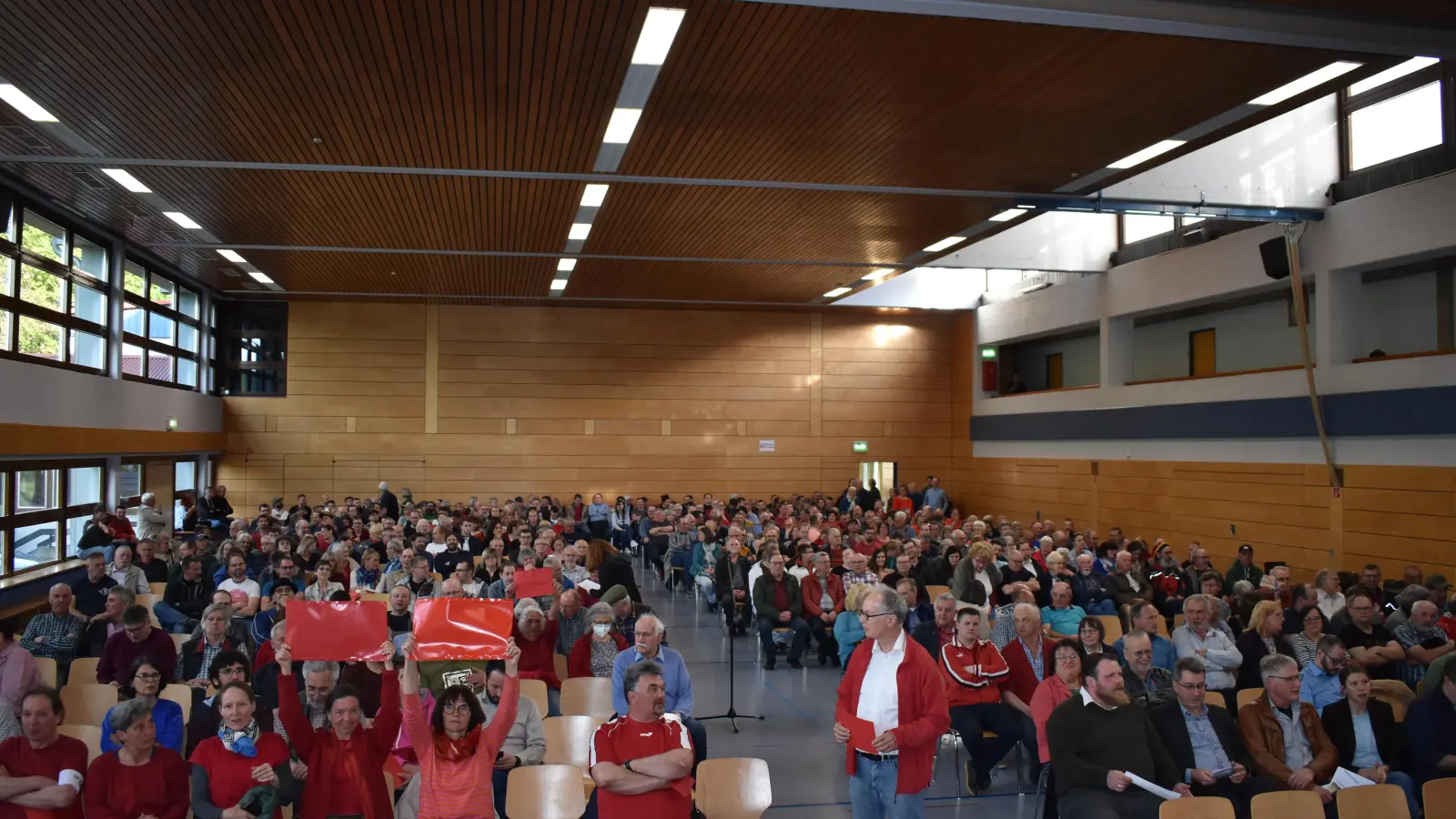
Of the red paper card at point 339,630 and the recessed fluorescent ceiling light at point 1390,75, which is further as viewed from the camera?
the recessed fluorescent ceiling light at point 1390,75

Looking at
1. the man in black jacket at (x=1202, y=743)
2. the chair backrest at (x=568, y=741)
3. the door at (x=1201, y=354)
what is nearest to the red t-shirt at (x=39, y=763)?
the chair backrest at (x=568, y=741)

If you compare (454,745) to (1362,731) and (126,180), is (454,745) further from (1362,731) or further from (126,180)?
(126,180)

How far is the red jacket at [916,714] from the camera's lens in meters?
4.34

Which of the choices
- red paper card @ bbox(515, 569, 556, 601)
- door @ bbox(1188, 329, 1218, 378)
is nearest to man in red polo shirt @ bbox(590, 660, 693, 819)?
red paper card @ bbox(515, 569, 556, 601)

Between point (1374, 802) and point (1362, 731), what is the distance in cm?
138

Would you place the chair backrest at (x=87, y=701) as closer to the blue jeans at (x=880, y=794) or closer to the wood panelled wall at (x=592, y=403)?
the blue jeans at (x=880, y=794)

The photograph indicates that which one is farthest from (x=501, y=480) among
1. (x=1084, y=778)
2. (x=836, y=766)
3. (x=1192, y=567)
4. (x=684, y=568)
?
(x=1084, y=778)

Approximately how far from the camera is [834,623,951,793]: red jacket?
14.2 feet

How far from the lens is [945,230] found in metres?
15.8

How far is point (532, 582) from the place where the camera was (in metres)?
7.13

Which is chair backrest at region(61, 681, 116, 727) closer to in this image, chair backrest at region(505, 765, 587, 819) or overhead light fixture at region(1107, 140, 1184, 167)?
chair backrest at region(505, 765, 587, 819)

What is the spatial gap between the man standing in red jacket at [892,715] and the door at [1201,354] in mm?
15713

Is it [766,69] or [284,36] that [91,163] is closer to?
[284,36]

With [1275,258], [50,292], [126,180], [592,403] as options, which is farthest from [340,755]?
[592,403]
